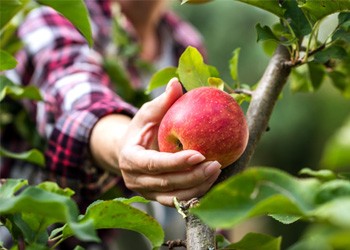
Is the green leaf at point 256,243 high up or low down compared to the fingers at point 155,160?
down

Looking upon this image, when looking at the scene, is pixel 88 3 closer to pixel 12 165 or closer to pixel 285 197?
pixel 12 165

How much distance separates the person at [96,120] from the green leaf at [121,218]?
0.09 meters

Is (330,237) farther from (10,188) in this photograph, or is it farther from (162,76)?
(162,76)

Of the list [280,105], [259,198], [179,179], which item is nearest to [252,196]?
[259,198]

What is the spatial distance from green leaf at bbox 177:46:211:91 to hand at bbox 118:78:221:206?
0.10 ft

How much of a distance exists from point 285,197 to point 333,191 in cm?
5

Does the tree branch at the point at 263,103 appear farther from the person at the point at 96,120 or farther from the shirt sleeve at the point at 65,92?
the shirt sleeve at the point at 65,92

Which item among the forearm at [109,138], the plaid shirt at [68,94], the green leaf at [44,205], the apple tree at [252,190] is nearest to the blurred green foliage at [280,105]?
the plaid shirt at [68,94]

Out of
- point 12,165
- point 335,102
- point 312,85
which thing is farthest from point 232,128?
point 335,102

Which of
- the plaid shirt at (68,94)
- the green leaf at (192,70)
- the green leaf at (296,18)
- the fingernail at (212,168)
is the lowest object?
the plaid shirt at (68,94)

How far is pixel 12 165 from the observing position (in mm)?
1613

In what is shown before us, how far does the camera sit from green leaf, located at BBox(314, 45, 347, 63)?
2.49 feet

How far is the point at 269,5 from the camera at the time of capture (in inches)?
29.6

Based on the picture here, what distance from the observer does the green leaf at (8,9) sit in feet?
2.84
